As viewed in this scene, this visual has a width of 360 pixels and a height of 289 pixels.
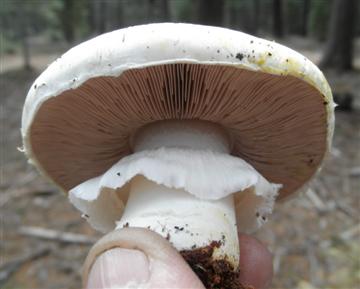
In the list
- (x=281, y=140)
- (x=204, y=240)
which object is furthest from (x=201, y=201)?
(x=281, y=140)

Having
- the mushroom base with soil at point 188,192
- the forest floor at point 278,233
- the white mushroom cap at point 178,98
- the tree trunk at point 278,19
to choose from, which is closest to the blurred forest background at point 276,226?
the forest floor at point 278,233

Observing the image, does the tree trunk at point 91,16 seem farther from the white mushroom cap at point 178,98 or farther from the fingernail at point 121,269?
the fingernail at point 121,269

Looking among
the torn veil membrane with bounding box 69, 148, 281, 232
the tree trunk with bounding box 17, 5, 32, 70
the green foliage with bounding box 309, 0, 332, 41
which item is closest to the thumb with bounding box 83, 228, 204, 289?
the torn veil membrane with bounding box 69, 148, 281, 232

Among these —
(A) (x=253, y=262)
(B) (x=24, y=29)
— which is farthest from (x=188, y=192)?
(B) (x=24, y=29)

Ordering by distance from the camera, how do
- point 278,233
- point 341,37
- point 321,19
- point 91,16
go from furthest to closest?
point 91,16, point 321,19, point 341,37, point 278,233

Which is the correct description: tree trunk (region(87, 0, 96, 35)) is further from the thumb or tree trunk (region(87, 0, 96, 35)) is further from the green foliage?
the thumb

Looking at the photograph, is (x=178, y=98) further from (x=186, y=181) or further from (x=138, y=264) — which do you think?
(x=138, y=264)
